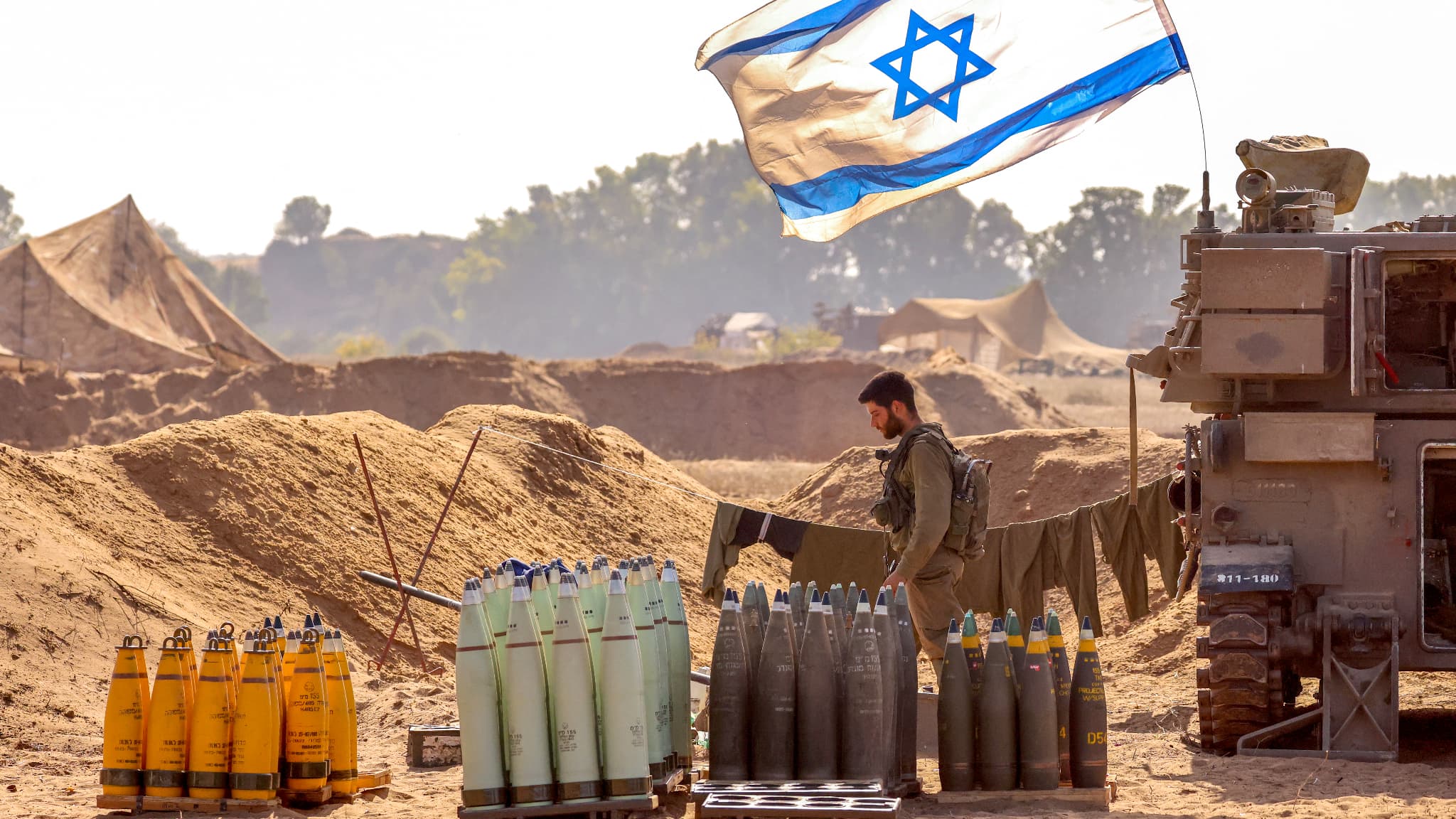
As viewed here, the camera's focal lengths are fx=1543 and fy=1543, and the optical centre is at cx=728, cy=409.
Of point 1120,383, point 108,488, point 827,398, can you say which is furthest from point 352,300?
point 108,488

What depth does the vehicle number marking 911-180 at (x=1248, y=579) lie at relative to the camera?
7176 millimetres

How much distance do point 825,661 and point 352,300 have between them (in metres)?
143

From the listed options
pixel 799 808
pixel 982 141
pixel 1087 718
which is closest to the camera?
pixel 799 808

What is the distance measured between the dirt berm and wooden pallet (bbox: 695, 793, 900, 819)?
79.7 feet

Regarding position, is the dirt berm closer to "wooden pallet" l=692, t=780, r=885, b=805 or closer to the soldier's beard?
the soldier's beard

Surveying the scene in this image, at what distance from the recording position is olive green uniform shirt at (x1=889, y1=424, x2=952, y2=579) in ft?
22.8

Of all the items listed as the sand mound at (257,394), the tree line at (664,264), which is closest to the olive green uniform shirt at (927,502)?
the sand mound at (257,394)

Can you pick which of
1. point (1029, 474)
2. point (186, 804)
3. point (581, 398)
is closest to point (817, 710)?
point (186, 804)

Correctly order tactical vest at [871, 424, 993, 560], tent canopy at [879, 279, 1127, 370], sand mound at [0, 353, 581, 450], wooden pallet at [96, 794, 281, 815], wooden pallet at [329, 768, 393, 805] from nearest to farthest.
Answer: wooden pallet at [96, 794, 281, 815] → wooden pallet at [329, 768, 393, 805] → tactical vest at [871, 424, 993, 560] → sand mound at [0, 353, 581, 450] → tent canopy at [879, 279, 1127, 370]

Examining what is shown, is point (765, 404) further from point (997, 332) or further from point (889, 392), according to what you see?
point (997, 332)

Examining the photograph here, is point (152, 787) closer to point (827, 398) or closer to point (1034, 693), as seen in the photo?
point (1034, 693)

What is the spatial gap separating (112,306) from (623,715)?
2976 cm

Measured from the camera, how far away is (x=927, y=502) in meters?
6.96

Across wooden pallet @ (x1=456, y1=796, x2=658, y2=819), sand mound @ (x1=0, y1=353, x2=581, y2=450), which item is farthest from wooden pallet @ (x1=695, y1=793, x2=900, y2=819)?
sand mound @ (x1=0, y1=353, x2=581, y2=450)
